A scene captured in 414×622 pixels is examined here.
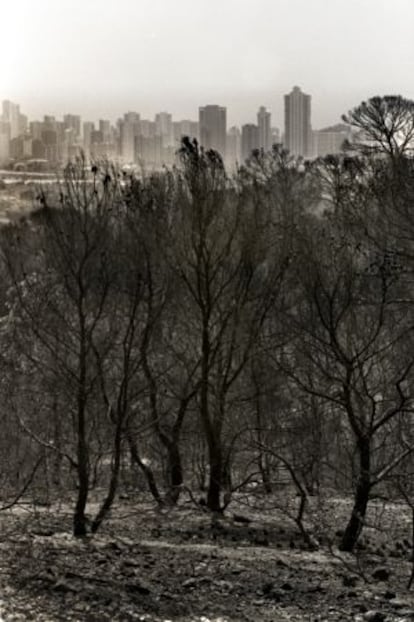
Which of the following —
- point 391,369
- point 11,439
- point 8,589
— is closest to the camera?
point 8,589

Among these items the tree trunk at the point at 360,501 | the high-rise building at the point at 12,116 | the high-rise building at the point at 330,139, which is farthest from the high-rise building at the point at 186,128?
the high-rise building at the point at 330,139

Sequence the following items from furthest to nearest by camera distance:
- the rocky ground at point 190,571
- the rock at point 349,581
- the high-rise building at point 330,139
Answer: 1. the high-rise building at point 330,139
2. the rock at point 349,581
3. the rocky ground at point 190,571

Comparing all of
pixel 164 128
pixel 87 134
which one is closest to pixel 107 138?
pixel 87 134

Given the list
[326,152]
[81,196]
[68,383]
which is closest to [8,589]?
[68,383]

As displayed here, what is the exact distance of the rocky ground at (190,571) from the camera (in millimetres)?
7055

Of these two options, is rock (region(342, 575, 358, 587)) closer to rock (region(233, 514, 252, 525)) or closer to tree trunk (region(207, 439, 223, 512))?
rock (region(233, 514, 252, 525))

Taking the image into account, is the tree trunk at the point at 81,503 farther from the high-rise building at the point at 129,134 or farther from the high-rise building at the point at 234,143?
the high-rise building at the point at 234,143

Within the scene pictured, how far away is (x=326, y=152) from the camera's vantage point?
24.7 meters

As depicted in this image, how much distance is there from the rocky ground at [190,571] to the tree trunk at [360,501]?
0.85 ft

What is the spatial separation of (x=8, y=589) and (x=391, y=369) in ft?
27.3

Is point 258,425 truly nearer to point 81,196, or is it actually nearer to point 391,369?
point 391,369

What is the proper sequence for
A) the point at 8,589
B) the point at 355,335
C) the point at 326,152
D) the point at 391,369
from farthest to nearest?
1. the point at 326,152
2. the point at 391,369
3. the point at 355,335
4. the point at 8,589

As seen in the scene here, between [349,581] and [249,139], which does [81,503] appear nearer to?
[349,581]

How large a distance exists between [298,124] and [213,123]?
265 inches
